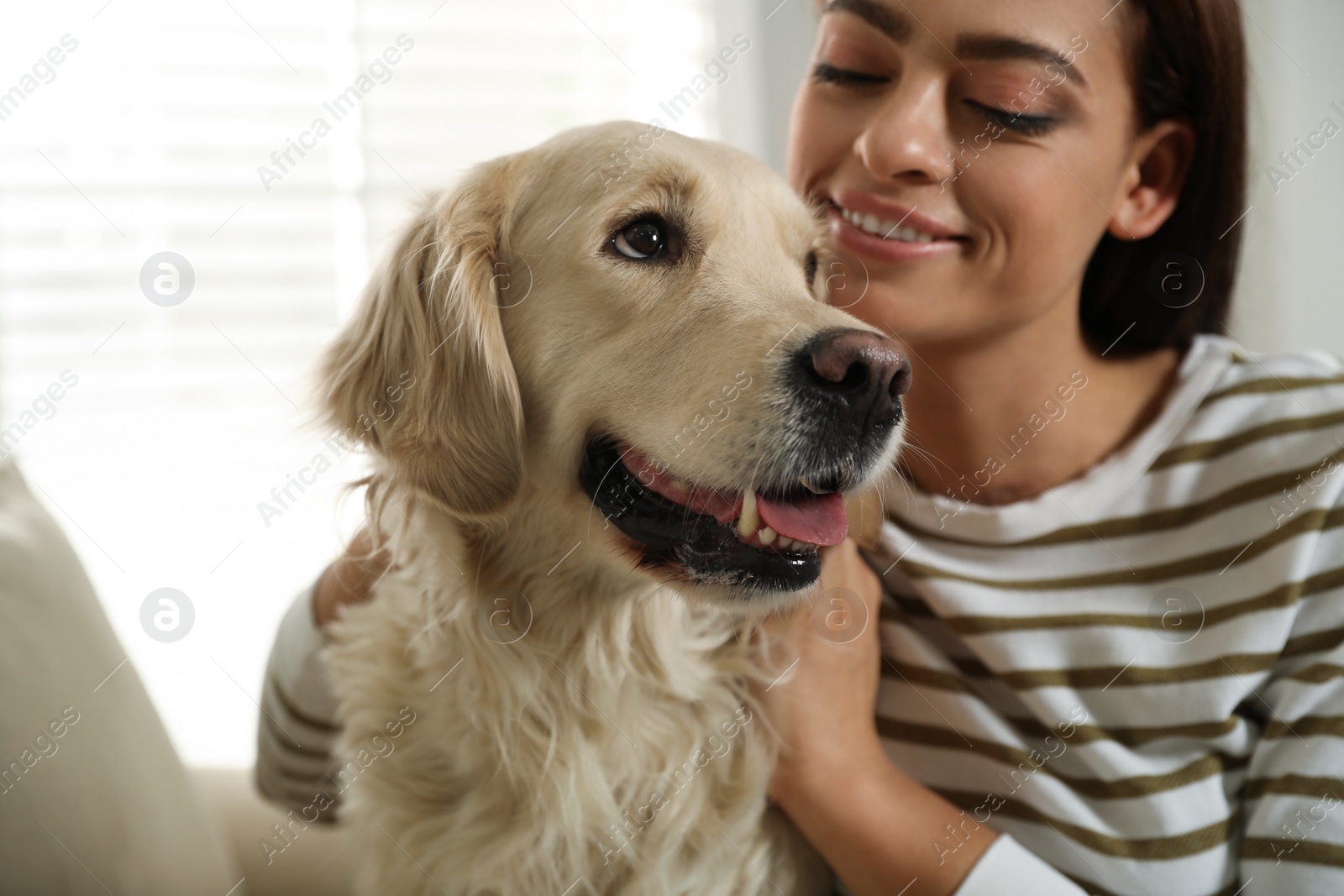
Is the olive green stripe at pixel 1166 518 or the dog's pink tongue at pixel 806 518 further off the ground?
the dog's pink tongue at pixel 806 518

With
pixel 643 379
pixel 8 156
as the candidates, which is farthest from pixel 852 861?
pixel 8 156

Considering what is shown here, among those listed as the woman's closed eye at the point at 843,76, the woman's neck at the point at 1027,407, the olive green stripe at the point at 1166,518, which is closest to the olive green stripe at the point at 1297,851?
the olive green stripe at the point at 1166,518

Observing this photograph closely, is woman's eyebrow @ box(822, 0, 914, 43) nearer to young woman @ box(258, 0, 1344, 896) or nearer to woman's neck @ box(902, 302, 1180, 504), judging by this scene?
young woman @ box(258, 0, 1344, 896)

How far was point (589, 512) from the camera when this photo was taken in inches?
38.1

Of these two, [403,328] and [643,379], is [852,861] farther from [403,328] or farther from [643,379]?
[403,328]

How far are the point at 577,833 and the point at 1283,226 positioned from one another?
1.71 metres

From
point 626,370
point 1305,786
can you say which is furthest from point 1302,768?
point 626,370

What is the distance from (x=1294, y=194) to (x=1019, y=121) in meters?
1.00

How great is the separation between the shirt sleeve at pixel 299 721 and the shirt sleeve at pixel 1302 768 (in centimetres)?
120

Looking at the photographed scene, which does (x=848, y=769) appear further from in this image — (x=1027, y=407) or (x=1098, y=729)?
(x=1027, y=407)

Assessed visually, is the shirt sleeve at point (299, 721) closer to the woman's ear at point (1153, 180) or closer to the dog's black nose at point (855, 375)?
the dog's black nose at point (855, 375)

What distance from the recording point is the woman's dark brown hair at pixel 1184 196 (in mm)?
1116

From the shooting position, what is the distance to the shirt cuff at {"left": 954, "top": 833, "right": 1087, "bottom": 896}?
0.95m

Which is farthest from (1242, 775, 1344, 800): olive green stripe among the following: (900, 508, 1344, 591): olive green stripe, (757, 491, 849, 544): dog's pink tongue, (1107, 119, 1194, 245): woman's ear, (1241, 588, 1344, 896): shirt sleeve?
(1107, 119, 1194, 245): woman's ear
